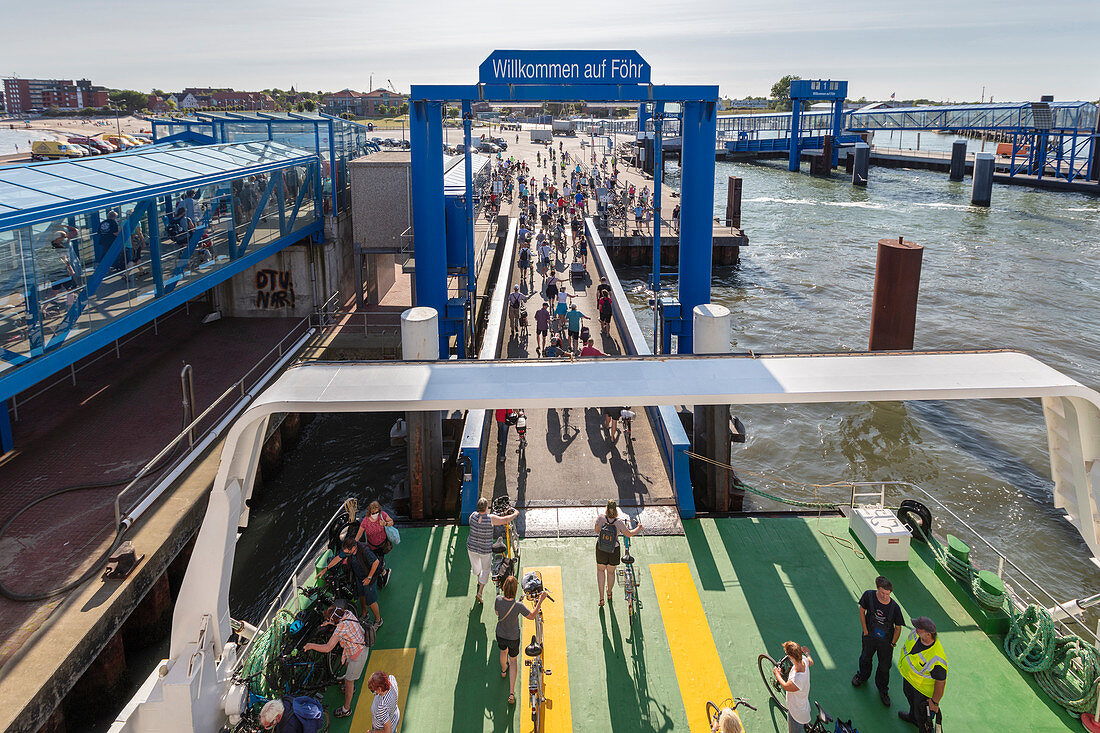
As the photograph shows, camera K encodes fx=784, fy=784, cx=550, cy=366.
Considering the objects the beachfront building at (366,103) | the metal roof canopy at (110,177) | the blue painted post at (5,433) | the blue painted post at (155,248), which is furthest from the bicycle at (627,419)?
the beachfront building at (366,103)

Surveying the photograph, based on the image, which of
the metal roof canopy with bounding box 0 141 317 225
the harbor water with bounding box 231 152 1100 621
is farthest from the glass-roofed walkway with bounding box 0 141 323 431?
the harbor water with bounding box 231 152 1100 621

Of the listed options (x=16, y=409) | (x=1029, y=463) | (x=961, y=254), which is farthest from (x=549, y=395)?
(x=961, y=254)

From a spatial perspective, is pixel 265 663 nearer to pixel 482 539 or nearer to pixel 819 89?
pixel 482 539

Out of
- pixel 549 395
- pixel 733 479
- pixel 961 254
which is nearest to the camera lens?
pixel 549 395

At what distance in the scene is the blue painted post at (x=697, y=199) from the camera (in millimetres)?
15953

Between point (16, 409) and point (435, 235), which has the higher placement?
point (435, 235)

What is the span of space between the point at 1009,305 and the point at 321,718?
35.0 metres

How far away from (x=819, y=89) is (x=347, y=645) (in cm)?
8714

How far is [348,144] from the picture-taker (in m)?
29.5

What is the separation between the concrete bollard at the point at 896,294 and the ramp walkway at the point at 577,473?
10671 mm

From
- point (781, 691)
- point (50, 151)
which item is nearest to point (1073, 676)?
point (781, 691)

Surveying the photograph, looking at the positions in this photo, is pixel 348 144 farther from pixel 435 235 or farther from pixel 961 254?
pixel 961 254

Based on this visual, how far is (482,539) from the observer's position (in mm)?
9227

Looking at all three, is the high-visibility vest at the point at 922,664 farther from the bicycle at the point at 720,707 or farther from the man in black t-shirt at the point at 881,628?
the bicycle at the point at 720,707
